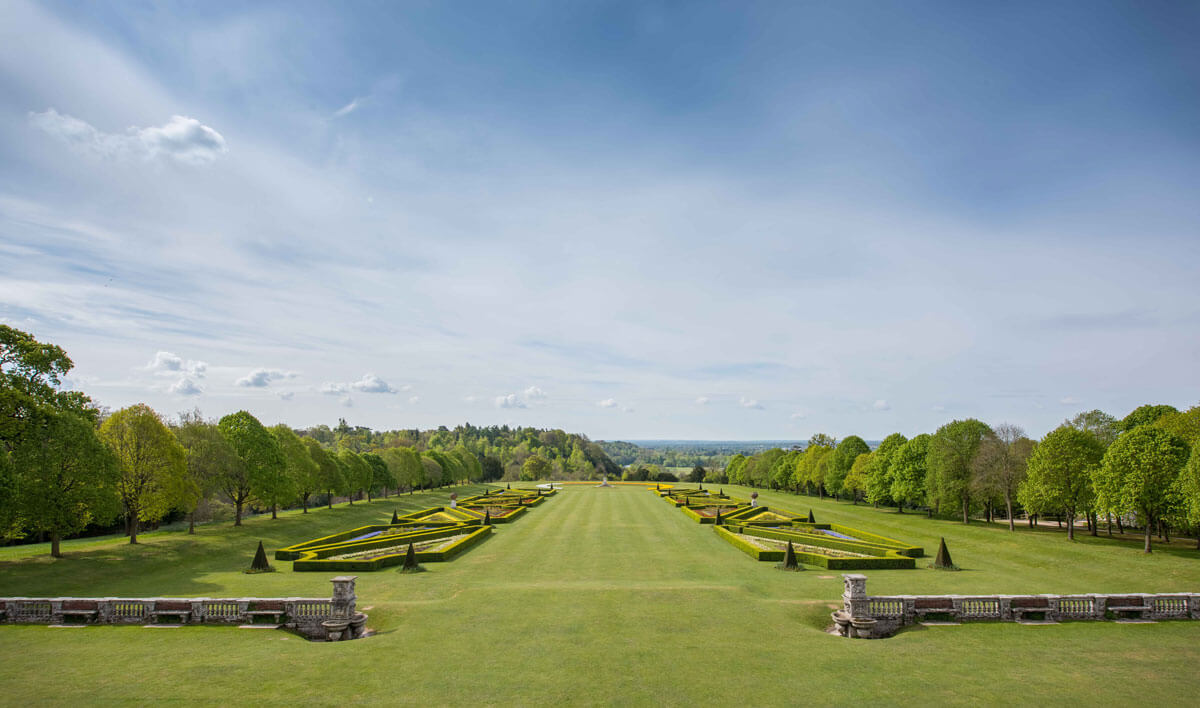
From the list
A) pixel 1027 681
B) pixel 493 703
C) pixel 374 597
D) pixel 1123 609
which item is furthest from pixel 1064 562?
pixel 374 597

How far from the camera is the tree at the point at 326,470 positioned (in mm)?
67431

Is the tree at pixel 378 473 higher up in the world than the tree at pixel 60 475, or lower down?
lower down

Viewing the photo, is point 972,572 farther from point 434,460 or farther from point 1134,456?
point 434,460

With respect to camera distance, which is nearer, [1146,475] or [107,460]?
[107,460]

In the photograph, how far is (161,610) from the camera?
874 inches

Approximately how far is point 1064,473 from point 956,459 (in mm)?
11846

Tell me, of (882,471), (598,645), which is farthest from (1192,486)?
(598,645)

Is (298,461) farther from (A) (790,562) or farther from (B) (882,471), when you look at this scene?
(B) (882,471)

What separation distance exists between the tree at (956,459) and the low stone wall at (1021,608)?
32982 millimetres

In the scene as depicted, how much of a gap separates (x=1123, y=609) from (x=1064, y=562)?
1604 cm

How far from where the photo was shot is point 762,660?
1812cm

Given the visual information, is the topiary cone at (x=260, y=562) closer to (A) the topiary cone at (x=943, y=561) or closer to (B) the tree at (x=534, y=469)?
(A) the topiary cone at (x=943, y=561)

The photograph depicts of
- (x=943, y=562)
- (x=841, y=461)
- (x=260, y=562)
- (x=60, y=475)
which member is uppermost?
(x=60, y=475)

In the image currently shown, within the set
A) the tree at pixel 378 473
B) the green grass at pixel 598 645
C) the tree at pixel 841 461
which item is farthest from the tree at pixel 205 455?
the tree at pixel 841 461
